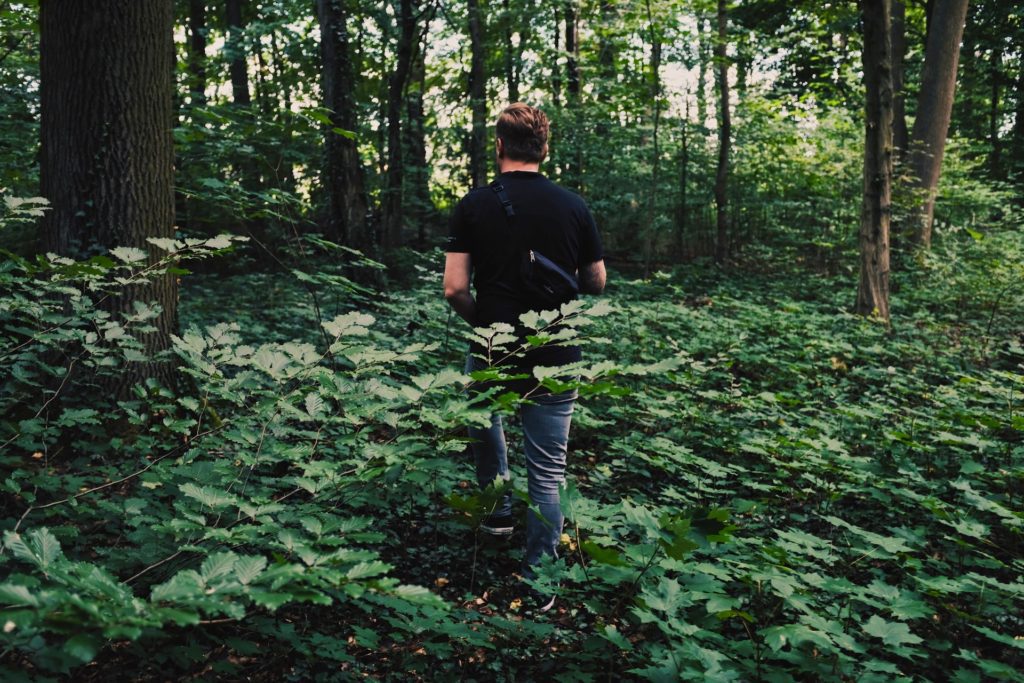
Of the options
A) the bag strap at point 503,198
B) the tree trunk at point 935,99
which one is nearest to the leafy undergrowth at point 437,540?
the bag strap at point 503,198

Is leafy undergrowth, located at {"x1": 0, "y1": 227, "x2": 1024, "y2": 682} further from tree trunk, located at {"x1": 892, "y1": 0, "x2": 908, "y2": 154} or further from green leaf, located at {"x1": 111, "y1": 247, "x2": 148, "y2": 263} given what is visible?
tree trunk, located at {"x1": 892, "y1": 0, "x2": 908, "y2": 154}

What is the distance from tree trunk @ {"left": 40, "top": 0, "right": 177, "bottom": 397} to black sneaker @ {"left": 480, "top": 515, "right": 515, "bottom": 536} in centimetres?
230

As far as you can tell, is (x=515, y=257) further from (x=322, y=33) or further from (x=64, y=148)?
(x=322, y=33)

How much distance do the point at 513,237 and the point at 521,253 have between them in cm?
8

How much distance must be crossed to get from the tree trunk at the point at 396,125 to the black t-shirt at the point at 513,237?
8786 millimetres

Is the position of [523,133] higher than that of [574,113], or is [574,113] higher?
[574,113]

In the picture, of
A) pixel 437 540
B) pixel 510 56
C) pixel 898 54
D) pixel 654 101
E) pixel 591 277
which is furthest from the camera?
pixel 510 56

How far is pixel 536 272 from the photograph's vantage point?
2744 millimetres

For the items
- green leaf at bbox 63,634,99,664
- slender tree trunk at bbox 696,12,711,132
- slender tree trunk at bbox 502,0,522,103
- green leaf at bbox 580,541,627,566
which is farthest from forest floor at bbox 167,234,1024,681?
slender tree trunk at bbox 502,0,522,103

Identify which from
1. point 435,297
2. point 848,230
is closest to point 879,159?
point 848,230

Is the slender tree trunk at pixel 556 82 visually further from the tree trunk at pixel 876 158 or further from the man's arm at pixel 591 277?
the man's arm at pixel 591 277

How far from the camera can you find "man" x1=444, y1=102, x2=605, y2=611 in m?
2.73

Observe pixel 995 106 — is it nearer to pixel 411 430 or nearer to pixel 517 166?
pixel 517 166

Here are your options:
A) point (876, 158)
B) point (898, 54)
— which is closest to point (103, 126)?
point (876, 158)
